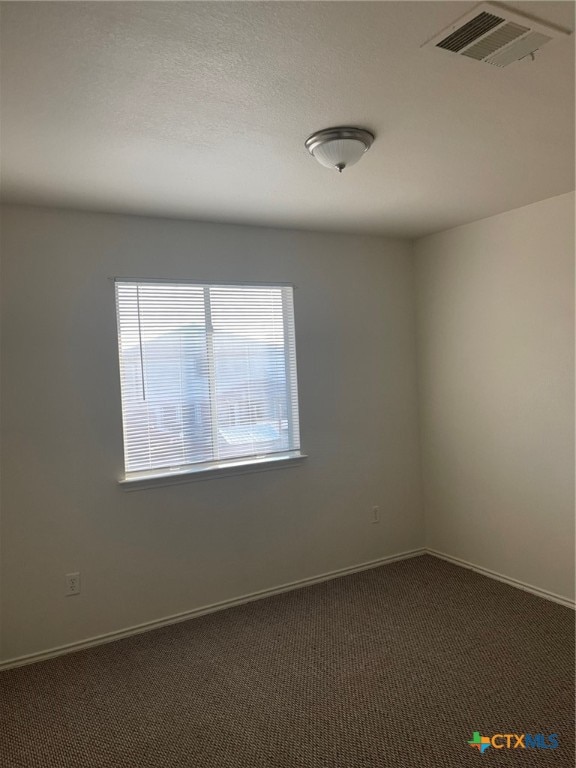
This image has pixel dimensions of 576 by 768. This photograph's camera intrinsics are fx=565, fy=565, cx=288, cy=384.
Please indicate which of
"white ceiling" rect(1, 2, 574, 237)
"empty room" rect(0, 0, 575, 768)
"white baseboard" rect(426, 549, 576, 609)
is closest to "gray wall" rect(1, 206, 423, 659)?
"empty room" rect(0, 0, 575, 768)

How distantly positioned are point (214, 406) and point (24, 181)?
1.71 m

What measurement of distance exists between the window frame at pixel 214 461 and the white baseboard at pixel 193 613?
839 millimetres

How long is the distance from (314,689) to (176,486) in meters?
1.44

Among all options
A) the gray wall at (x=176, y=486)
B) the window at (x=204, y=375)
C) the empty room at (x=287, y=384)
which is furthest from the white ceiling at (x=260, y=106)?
the window at (x=204, y=375)

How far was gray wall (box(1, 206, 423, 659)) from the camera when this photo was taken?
314 centimetres

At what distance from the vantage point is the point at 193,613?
361cm

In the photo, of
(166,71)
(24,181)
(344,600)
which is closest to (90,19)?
(166,71)

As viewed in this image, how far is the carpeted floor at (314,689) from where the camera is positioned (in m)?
2.31

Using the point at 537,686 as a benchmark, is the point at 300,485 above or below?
above

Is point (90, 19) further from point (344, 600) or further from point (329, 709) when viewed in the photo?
point (344, 600)

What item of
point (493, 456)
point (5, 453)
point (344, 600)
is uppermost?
point (5, 453)

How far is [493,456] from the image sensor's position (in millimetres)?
3977

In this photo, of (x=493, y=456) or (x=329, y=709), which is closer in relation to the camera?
(x=329, y=709)

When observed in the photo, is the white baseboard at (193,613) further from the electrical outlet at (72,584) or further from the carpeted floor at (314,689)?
the electrical outlet at (72,584)
